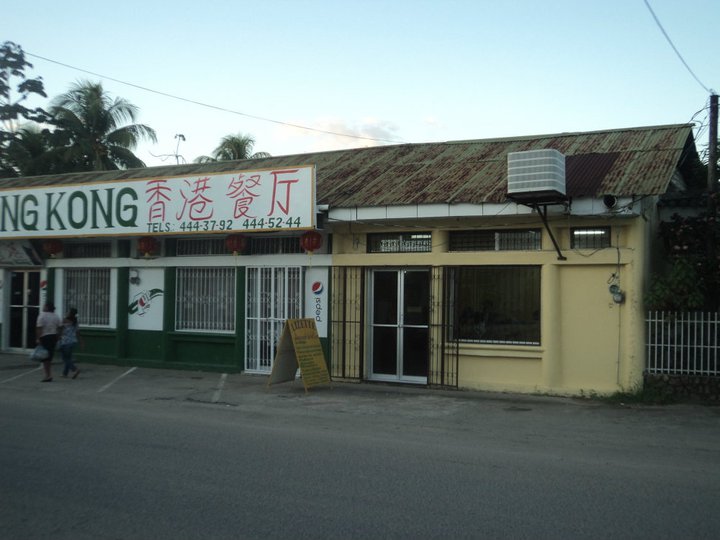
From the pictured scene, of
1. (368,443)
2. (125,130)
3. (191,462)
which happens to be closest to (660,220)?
(368,443)

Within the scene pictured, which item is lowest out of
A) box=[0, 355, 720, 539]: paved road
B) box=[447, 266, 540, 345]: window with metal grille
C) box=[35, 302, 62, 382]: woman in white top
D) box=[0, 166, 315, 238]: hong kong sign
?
box=[0, 355, 720, 539]: paved road

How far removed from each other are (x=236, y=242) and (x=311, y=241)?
5.81 ft

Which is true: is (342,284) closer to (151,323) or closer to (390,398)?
(390,398)

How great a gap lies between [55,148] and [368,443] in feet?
85.1

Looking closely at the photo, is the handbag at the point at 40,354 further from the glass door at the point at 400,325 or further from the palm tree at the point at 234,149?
the palm tree at the point at 234,149

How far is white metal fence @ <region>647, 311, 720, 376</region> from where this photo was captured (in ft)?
37.5

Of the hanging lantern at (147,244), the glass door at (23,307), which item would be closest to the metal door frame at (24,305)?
the glass door at (23,307)

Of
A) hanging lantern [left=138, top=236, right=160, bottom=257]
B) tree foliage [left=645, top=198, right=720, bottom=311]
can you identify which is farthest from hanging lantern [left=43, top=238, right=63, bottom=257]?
tree foliage [left=645, top=198, right=720, bottom=311]

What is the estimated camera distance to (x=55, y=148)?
2988 centimetres

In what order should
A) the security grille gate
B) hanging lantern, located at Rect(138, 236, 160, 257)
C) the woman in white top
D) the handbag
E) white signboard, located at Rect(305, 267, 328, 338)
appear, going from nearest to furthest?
1. the handbag
2. the woman in white top
3. white signboard, located at Rect(305, 267, 328, 338)
4. the security grille gate
5. hanging lantern, located at Rect(138, 236, 160, 257)

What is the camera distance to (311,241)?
1415cm

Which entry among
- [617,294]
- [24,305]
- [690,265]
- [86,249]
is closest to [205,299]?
[86,249]

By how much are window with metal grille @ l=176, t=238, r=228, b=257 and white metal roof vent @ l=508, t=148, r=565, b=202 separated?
695cm

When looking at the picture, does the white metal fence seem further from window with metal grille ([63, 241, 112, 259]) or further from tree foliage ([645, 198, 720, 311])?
window with metal grille ([63, 241, 112, 259])
